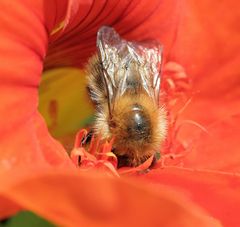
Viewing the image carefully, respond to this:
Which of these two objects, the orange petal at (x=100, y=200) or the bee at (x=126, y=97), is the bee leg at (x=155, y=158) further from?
the orange petal at (x=100, y=200)

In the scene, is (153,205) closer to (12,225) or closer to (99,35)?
(99,35)

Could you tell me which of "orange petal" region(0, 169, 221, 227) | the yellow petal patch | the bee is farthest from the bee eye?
"orange petal" region(0, 169, 221, 227)

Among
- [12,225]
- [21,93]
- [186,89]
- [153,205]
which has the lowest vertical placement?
[12,225]

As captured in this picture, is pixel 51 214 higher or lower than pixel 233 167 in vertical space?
higher

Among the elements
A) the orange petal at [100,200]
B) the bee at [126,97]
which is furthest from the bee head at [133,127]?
the orange petal at [100,200]

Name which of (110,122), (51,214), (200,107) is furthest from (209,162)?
(51,214)

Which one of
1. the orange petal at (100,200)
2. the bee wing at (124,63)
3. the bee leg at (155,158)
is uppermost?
the orange petal at (100,200)

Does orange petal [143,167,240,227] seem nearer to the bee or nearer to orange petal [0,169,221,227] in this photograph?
the bee
